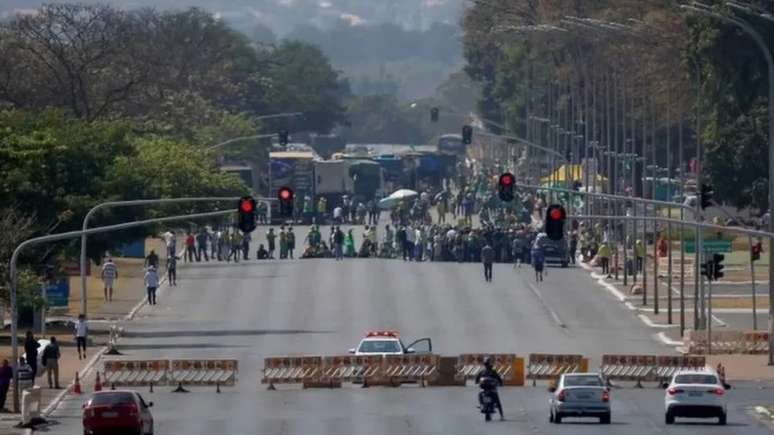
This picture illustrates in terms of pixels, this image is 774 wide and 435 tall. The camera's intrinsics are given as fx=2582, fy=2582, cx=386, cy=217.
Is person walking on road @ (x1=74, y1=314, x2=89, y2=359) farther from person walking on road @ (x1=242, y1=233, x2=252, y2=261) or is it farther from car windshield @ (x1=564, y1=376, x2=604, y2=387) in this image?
person walking on road @ (x1=242, y1=233, x2=252, y2=261)

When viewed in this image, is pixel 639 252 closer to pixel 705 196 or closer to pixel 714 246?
pixel 714 246

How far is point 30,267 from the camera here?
254ft

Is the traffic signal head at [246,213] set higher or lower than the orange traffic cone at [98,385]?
higher

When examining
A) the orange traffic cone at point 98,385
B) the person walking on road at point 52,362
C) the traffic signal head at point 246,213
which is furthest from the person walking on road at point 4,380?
the traffic signal head at point 246,213

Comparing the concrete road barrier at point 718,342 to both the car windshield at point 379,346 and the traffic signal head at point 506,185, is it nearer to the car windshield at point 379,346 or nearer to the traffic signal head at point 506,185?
the traffic signal head at point 506,185

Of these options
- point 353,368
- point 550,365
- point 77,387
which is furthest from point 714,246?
point 77,387

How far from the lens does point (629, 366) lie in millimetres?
68938

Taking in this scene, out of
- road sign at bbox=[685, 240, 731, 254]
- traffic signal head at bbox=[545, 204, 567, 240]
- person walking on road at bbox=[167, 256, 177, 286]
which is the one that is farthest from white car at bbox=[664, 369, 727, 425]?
person walking on road at bbox=[167, 256, 177, 286]

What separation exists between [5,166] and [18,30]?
43.3 m

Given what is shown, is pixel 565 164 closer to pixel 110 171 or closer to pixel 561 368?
pixel 110 171

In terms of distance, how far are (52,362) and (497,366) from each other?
11.8 m

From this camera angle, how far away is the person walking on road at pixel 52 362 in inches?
2591

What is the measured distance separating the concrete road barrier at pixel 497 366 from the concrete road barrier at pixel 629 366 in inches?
89.3

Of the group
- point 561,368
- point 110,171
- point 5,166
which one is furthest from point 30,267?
point 561,368
